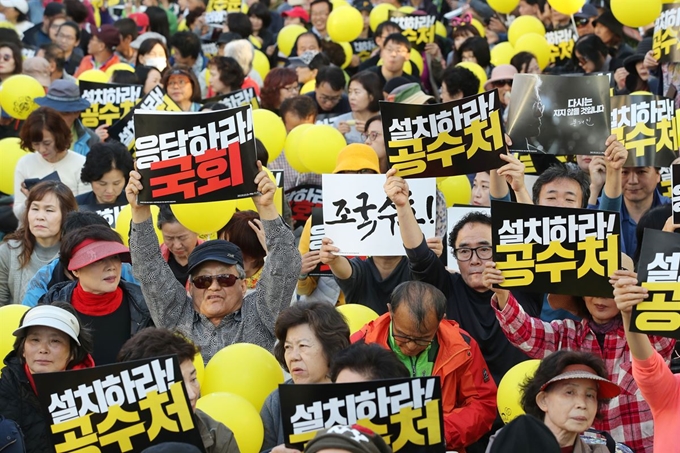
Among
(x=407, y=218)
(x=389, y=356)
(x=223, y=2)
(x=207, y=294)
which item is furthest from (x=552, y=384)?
(x=223, y=2)

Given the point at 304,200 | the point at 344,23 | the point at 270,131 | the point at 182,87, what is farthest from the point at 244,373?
the point at 344,23

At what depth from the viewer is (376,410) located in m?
4.72

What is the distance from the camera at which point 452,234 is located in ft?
21.9

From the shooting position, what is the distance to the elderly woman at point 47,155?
9.26 meters

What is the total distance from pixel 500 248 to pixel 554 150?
2229 mm

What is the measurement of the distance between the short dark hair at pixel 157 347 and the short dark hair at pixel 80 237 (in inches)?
57.3

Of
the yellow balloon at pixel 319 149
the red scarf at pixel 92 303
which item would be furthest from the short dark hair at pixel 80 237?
the yellow balloon at pixel 319 149

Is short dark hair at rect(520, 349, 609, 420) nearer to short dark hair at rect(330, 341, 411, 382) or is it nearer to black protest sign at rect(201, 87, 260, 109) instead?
short dark hair at rect(330, 341, 411, 382)

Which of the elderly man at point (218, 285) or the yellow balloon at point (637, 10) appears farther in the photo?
the yellow balloon at point (637, 10)

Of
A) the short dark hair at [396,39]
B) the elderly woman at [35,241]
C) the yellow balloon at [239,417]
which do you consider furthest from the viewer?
A: the short dark hair at [396,39]

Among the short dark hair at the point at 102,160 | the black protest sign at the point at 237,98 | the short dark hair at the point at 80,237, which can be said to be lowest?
the short dark hair at the point at 80,237

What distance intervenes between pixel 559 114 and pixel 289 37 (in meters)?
7.39

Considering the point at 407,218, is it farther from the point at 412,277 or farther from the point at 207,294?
the point at 207,294

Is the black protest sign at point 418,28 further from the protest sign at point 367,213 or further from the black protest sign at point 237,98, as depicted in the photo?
the protest sign at point 367,213
